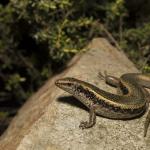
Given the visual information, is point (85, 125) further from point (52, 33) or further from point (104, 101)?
point (52, 33)

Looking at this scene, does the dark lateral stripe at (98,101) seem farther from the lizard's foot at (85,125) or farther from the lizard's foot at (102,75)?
the lizard's foot at (102,75)

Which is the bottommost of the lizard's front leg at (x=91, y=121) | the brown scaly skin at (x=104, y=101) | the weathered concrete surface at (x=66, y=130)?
the weathered concrete surface at (x=66, y=130)

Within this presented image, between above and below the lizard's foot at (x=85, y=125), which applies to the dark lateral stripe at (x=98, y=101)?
above

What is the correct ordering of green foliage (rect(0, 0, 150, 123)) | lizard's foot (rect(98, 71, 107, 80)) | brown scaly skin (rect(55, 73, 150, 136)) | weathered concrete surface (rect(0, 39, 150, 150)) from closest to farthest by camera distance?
weathered concrete surface (rect(0, 39, 150, 150)) < brown scaly skin (rect(55, 73, 150, 136)) < lizard's foot (rect(98, 71, 107, 80)) < green foliage (rect(0, 0, 150, 123))

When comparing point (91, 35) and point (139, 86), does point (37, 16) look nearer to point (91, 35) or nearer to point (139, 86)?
point (91, 35)

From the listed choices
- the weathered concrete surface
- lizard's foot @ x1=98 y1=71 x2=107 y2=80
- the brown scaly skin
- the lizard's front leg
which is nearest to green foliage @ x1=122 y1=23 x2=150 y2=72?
lizard's foot @ x1=98 y1=71 x2=107 y2=80

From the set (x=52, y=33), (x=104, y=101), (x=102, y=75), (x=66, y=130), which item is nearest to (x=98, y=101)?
(x=104, y=101)

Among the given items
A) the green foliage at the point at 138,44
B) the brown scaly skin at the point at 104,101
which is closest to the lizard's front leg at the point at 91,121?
the brown scaly skin at the point at 104,101

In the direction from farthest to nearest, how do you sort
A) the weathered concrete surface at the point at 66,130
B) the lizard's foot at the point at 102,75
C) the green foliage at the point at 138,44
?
1. the green foliage at the point at 138,44
2. the lizard's foot at the point at 102,75
3. the weathered concrete surface at the point at 66,130

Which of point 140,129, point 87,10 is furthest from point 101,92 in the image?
point 87,10

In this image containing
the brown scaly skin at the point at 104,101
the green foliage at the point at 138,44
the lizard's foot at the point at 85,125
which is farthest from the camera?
the green foliage at the point at 138,44

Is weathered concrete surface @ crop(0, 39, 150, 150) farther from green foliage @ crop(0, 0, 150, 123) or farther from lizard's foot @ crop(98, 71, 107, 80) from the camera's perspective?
green foliage @ crop(0, 0, 150, 123)
